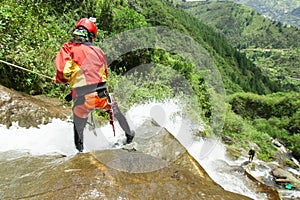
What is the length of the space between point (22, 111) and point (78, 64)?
303 centimetres

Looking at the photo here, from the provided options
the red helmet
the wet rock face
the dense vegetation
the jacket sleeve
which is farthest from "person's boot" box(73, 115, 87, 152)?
the dense vegetation

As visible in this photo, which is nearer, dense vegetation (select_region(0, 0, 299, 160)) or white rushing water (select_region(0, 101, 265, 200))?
white rushing water (select_region(0, 101, 265, 200))

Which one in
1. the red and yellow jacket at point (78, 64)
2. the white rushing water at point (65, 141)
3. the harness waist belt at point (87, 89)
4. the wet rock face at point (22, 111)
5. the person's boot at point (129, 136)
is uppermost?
the red and yellow jacket at point (78, 64)

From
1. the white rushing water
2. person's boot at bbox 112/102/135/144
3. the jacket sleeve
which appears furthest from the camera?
the white rushing water

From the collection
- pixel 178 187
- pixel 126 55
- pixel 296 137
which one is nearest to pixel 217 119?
pixel 126 55

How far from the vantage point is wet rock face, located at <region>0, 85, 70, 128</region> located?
21.4 ft

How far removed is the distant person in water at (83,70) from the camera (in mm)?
4602

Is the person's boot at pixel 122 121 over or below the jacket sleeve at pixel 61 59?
below

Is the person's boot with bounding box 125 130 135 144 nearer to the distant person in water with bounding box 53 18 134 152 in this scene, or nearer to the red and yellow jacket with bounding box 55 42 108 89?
the distant person in water with bounding box 53 18 134 152

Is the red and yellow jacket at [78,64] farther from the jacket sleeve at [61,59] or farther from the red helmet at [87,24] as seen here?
the red helmet at [87,24]

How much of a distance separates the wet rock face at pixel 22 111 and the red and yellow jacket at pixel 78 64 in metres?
2.55

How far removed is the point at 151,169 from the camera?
4371mm

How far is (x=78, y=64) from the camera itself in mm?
4633

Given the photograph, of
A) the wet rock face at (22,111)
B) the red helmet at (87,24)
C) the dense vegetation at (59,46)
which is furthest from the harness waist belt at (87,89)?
the dense vegetation at (59,46)
